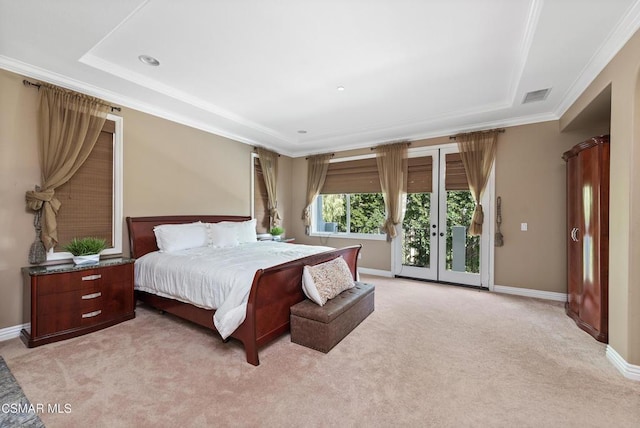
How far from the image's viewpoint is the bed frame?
2227 millimetres

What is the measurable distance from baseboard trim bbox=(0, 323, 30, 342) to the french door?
198 inches

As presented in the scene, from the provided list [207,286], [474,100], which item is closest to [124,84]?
[207,286]

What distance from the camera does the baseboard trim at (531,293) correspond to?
3.85 meters

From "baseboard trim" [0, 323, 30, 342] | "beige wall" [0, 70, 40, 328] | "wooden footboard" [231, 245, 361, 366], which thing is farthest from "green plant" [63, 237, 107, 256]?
"wooden footboard" [231, 245, 361, 366]

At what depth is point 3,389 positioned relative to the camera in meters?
1.87

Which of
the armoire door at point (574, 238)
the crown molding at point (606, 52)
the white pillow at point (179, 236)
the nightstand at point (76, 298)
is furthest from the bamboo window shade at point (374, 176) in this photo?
the nightstand at point (76, 298)

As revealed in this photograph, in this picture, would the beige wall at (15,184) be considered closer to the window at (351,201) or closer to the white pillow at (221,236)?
the white pillow at (221,236)

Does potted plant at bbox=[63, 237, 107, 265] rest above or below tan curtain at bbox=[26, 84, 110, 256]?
below

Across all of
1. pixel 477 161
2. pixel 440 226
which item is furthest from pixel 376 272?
pixel 477 161

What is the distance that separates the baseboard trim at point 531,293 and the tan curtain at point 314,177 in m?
3.68

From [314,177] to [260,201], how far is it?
131 cm

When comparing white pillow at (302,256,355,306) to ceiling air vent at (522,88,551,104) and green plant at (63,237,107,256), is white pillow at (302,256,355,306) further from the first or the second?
ceiling air vent at (522,88,551,104)

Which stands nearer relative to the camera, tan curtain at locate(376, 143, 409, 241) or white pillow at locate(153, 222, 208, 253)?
white pillow at locate(153, 222, 208, 253)

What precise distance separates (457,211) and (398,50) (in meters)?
3.01
